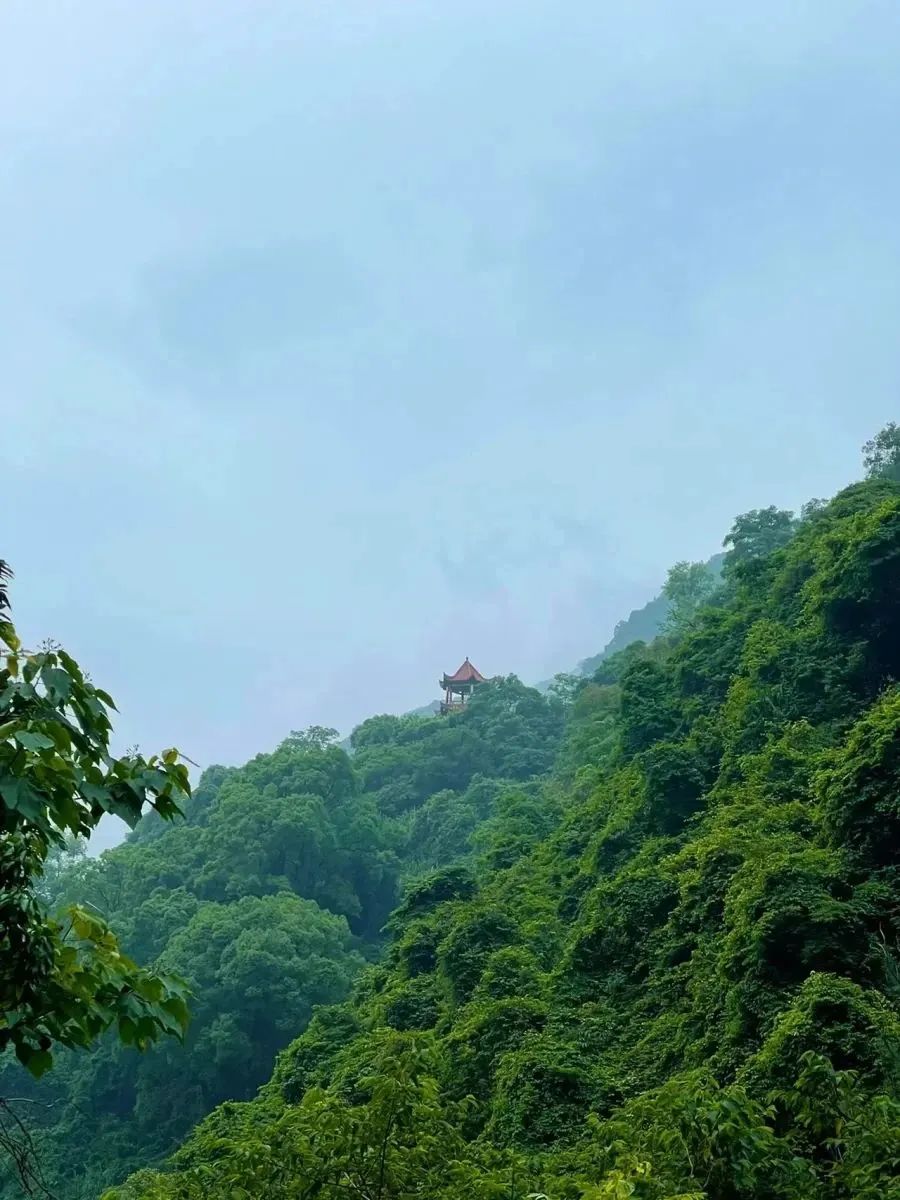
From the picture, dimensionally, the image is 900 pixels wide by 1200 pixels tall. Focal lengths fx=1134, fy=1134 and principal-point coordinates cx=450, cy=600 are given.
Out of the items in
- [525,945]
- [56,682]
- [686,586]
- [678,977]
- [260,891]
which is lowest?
[678,977]

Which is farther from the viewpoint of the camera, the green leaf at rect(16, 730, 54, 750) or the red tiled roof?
the red tiled roof

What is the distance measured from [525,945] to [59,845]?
13.2 meters

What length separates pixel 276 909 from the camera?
A: 26.7 meters

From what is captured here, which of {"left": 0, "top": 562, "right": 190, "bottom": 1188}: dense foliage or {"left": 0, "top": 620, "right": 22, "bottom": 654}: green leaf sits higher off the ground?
{"left": 0, "top": 620, "right": 22, "bottom": 654}: green leaf

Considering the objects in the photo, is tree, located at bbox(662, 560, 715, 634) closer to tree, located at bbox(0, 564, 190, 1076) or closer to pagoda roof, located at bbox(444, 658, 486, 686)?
pagoda roof, located at bbox(444, 658, 486, 686)

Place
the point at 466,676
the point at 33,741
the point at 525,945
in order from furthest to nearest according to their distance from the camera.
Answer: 1. the point at 466,676
2. the point at 525,945
3. the point at 33,741

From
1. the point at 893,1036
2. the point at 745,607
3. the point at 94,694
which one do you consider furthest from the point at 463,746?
the point at 94,694

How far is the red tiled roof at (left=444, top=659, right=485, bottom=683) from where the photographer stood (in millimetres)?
52062

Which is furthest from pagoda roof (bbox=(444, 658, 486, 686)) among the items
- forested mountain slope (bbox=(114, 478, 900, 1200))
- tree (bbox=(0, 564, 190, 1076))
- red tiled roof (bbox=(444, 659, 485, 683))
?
tree (bbox=(0, 564, 190, 1076))

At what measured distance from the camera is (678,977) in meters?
11.8

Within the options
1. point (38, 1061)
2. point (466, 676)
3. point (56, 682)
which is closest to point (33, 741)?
point (56, 682)

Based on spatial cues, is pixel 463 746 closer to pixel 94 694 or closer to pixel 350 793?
pixel 350 793

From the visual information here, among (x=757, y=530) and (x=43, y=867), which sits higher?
(x=757, y=530)

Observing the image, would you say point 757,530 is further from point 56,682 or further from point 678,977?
point 56,682
